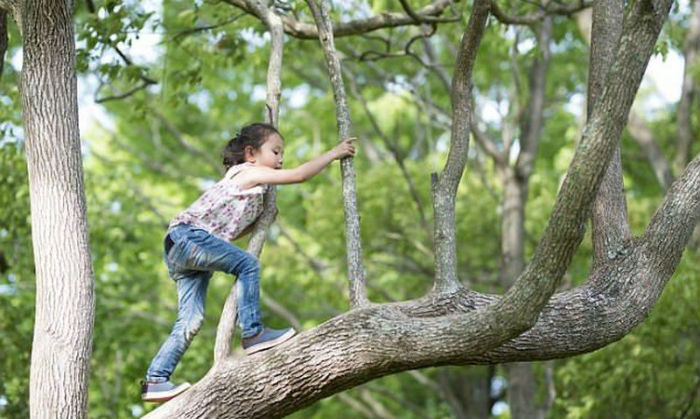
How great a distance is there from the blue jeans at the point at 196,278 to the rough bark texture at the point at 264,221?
0.05m

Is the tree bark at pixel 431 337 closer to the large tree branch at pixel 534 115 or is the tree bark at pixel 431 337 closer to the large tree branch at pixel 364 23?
the large tree branch at pixel 364 23


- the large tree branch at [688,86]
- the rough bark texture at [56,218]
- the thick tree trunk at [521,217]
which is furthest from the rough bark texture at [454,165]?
the large tree branch at [688,86]

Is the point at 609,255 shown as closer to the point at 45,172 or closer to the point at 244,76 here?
the point at 45,172

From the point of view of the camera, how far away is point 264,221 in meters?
5.84

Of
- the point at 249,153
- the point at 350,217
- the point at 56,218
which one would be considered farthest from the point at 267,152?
the point at 56,218

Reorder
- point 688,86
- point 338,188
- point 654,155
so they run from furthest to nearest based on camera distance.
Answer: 1. point 338,188
2. point 688,86
3. point 654,155

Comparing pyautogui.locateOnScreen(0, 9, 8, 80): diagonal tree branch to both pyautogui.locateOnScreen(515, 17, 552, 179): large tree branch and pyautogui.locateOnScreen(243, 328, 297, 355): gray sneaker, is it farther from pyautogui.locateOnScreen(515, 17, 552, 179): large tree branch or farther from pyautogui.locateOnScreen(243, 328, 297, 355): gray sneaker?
pyautogui.locateOnScreen(515, 17, 552, 179): large tree branch

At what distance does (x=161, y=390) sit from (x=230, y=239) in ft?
2.81

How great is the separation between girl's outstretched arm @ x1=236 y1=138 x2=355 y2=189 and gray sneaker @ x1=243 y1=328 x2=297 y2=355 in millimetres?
770

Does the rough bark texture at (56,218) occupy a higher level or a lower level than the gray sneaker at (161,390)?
higher

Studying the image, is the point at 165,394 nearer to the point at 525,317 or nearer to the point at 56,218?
the point at 56,218

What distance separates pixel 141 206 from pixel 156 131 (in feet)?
15.8

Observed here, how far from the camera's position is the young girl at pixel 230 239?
5715 mm

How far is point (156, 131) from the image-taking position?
20.6 m
